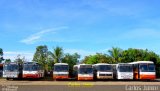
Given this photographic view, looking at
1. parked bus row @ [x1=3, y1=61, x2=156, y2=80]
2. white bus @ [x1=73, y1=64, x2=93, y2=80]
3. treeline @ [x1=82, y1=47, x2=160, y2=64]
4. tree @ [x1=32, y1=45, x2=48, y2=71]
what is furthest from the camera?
tree @ [x1=32, y1=45, x2=48, y2=71]

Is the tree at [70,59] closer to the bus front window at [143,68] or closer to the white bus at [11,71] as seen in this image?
the white bus at [11,71]

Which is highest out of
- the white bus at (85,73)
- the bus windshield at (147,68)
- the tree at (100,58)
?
the tree at (100,58)

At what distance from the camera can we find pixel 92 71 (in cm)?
4319

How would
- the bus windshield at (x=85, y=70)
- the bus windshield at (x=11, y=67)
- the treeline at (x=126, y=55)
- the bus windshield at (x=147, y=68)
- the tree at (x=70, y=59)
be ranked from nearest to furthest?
the bus windshield at (x=85, y=70) < the bus windshield at (x=147, y=68) < the bus windshield at (x=11, y=67) < the treeline at (x=126, y=55) < the tree at (x=70, y=59)

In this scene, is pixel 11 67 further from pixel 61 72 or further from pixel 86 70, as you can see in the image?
pixel 86 70

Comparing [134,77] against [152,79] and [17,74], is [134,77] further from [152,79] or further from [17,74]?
[17,74]

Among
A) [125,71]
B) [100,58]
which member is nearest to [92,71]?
[125,71]

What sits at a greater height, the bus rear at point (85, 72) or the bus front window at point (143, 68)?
the bus front window at point (143, 68)

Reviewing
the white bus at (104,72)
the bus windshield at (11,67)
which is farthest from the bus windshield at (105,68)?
the bus windshield at (11,67)

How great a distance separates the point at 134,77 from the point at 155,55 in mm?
25517

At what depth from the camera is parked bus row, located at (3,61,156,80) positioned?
4312 centimetres

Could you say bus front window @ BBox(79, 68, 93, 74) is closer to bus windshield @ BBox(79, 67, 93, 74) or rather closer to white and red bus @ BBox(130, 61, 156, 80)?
bus windshield @ BBox(79, 67, 93, 74)

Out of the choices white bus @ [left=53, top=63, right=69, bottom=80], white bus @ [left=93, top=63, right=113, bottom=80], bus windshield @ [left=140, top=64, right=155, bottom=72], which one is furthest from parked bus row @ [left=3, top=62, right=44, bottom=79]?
bus windshield @ [left=140, top=64, right=155, bottom=72]

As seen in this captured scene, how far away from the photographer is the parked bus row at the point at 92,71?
43.1m
